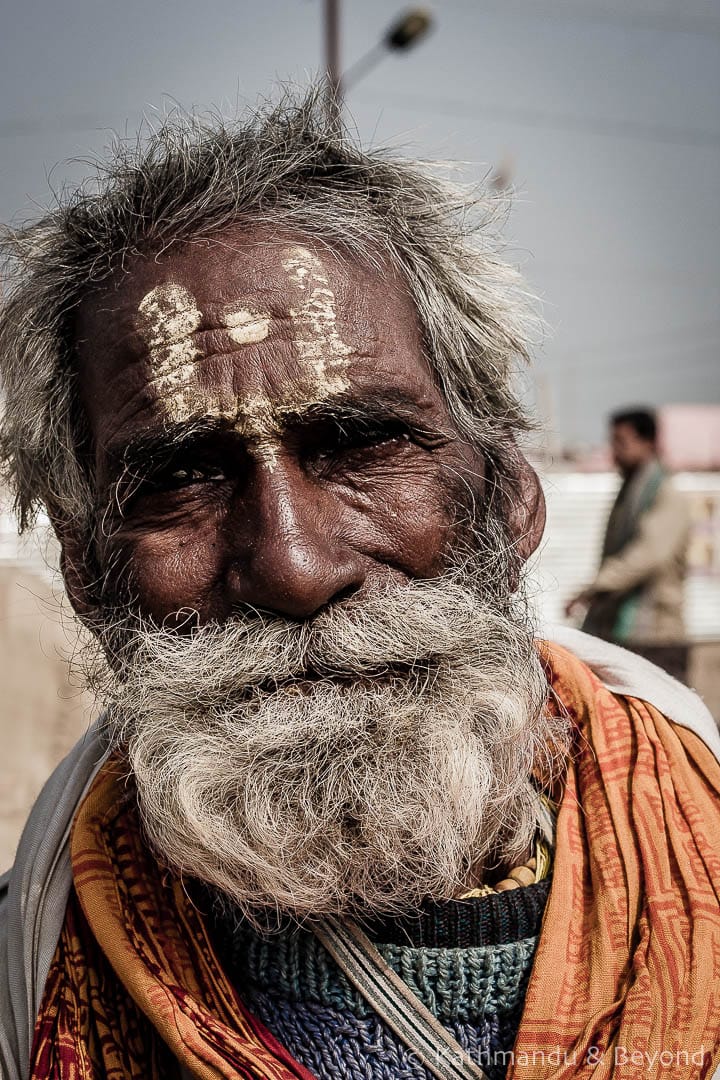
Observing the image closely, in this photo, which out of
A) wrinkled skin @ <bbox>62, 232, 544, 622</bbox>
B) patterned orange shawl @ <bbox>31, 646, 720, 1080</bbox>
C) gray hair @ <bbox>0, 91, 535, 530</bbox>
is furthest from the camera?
gray hair @ <bbox>0, 91, 535, 530</bbox>

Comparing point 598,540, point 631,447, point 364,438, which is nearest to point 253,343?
point 364,438

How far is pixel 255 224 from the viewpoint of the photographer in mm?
1681

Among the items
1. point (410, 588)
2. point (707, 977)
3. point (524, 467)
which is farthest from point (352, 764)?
point (524, 467)

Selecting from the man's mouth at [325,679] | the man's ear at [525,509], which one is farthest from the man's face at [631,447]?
the man's mouth at [325,679]

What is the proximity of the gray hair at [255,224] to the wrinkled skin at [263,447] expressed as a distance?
0.06 metres

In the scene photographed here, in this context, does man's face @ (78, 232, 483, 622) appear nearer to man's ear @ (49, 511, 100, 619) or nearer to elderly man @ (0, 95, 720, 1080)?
elderly man @ (0, 95, 720, 1080)

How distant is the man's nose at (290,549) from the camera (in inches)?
57.6

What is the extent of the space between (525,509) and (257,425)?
619 mm

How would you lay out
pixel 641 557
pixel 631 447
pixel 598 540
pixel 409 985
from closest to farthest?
pixel 409 985 < pixel 641 557 < pixel 631 447 < pixel 598 540

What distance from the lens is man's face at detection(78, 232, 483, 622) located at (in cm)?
157

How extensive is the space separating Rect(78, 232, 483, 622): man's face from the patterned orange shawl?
49cm

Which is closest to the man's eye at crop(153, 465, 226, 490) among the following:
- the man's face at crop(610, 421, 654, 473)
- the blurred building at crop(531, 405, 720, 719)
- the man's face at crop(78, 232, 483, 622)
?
the man's face at crop(78, 232, 483, 622)

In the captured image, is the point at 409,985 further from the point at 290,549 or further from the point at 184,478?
the point at 184,478

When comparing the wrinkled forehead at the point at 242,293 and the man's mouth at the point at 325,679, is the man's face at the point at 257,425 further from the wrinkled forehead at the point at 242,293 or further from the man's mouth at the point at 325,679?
the man's mouth at the point at 325,679
